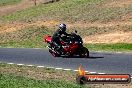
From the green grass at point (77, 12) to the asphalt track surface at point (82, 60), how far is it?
17.5m

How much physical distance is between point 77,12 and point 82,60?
83.3 feet

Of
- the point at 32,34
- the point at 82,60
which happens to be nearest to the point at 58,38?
the point at 82,60

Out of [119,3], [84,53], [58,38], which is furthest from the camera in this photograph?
[119,3]

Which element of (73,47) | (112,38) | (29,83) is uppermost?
(29,83)

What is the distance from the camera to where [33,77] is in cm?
1822

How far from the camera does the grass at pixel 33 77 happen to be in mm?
16141

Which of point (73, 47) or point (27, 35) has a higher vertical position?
point (73, 47)

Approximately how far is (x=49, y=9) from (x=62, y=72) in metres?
34.1

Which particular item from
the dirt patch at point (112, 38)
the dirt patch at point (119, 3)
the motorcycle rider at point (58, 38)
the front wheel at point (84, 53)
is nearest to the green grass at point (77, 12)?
the dirt patch at point (119, 3)

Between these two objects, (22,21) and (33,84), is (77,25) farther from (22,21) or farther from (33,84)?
(33,84)

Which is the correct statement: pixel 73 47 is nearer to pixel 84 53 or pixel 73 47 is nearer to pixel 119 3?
pixel 84 53

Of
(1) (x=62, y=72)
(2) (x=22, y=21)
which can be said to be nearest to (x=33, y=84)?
(1) (x=62, y=72)

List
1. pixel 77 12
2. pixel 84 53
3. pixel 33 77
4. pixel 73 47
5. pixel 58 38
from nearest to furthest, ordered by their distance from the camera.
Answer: pixel 33 77 → pixel 84 53 → pixel 73 47 → pixel 58 38 → pixel 77 12

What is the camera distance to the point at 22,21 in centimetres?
4853
